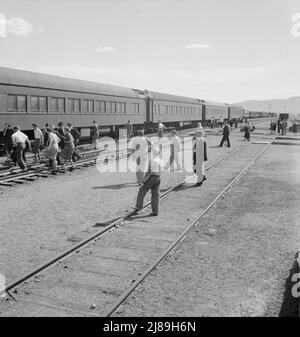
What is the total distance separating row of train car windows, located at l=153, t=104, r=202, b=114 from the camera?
123ft

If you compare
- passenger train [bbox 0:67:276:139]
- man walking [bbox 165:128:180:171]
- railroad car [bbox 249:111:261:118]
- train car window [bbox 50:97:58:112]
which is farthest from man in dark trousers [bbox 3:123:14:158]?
railroad car [bbox 249:111:261:118]

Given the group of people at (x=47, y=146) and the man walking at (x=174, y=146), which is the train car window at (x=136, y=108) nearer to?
the group of people at (x=47, y=146)

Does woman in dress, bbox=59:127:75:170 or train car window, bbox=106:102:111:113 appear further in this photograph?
train car window, bbox=106:102:111:113

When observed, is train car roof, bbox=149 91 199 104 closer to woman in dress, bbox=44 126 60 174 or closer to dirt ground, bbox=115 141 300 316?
woman in dress, bbox=44 126 60 174

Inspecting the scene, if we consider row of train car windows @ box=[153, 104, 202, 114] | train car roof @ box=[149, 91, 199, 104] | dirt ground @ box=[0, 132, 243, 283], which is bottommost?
dirt ground @ box=[0, 132, 243, 283]

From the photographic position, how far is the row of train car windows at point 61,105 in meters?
18.8

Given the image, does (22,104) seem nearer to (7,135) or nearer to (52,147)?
(7,135)

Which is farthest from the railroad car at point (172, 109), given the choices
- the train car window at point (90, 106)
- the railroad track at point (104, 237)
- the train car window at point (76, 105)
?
the railroad track at point (104, 237)

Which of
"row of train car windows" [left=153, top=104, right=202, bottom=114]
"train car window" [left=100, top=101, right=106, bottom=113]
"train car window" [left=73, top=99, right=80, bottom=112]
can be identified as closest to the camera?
"train car window" [left=73, top=99, right=80, bottom=112]

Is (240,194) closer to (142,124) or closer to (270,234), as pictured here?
(270,234)

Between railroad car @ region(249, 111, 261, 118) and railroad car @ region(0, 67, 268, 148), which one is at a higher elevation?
Answer: railroad car @ region(249, 111, 261, 118)

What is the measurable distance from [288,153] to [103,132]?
12.3 m
